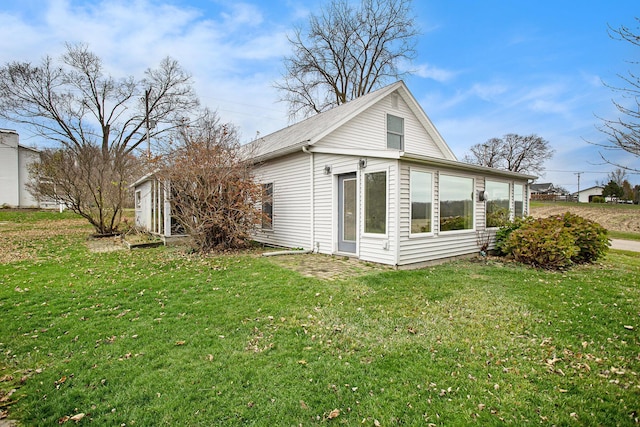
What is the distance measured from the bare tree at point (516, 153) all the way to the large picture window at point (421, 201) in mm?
29282

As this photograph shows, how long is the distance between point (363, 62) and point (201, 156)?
18275mm

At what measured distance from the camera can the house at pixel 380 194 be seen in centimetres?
730

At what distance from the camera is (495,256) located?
9.27 metres

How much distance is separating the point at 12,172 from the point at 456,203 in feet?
107

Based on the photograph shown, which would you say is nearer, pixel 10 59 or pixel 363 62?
pixel 10 59

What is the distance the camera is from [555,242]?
24.9 ft

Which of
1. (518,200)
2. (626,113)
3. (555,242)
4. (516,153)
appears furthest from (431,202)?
(516,153)

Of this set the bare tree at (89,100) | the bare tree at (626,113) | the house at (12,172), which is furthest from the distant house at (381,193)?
the house at (12,172)

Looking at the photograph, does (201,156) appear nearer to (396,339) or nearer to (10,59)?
(396,339)

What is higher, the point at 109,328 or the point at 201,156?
the point at 201,156

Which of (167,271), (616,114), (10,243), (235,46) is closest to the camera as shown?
(616,114)

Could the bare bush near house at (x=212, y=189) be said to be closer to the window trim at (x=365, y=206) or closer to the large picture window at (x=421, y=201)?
the window trim at (x=365, y=206)

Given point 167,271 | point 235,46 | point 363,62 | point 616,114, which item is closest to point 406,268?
point 616,114

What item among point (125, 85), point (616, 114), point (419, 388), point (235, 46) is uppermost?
point (125, 85)
